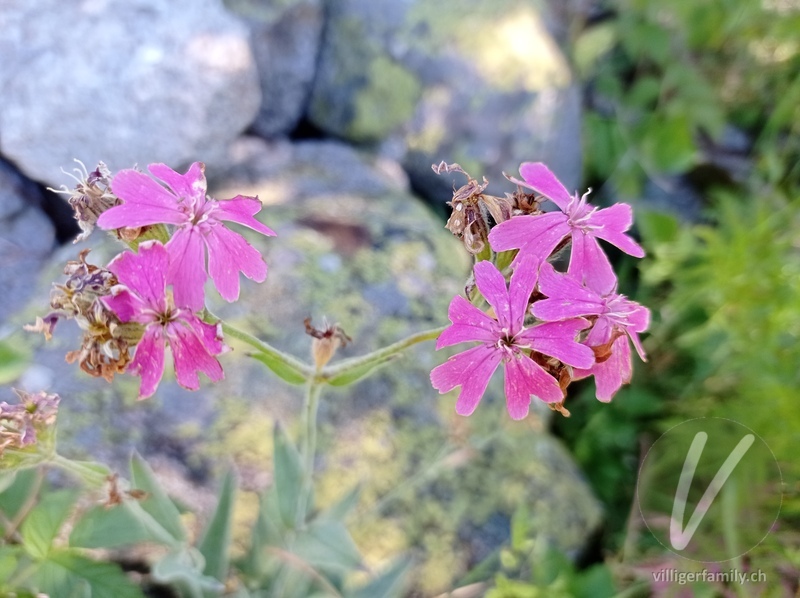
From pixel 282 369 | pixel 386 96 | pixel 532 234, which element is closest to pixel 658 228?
pixel 386 96

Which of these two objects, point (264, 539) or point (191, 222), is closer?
point (191, 222)

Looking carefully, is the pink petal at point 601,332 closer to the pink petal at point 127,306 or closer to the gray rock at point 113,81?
the pink petal at point 127,306

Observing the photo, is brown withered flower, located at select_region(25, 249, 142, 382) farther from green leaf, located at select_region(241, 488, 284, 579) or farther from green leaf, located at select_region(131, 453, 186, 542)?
green leaf, located at select_region(241, 488, 284, 579)

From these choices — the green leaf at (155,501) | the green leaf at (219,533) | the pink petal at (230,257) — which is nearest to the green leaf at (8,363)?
the green leaf at (155,501)

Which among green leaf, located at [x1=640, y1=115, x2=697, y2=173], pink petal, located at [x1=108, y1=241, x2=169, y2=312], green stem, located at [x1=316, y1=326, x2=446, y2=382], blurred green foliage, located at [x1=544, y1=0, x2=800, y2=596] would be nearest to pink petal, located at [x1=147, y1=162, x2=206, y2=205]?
pink petal, located at [x1=108, y1=241, x2=169, y2=312]

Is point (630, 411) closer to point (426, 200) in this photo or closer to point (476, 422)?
A: point (476, 422)
